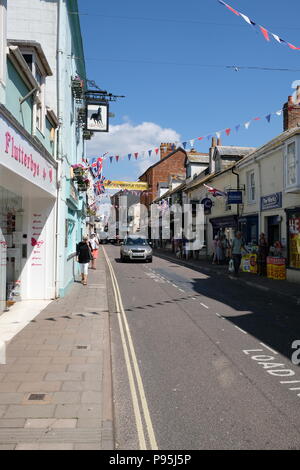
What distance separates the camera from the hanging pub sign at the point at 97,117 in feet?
52.2

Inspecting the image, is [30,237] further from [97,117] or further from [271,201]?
[271,201]

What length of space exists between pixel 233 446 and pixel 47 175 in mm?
8058

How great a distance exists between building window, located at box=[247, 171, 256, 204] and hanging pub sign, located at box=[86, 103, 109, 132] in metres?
8.78

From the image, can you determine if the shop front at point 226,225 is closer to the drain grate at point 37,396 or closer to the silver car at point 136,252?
the silver car at point 136,252

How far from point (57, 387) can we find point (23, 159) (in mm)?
4265

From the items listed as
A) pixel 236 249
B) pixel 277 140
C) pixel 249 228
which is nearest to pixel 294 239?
pixel 236 249

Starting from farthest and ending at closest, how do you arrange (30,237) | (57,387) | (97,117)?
(97,117) → (30,237) → (57,387)

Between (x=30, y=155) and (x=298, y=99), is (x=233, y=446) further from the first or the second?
(x=298, y=99)

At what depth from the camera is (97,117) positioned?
635 inches

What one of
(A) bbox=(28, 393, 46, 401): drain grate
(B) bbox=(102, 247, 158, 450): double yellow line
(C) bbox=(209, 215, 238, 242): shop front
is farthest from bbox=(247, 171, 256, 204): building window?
(A) bbox=(28, 393, 46, 401): drain grate

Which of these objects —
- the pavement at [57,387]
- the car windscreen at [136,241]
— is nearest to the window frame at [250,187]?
the car windscreen at [136,241]

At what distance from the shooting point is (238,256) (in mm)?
17781

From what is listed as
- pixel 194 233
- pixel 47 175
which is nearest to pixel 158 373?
pixel 47 175

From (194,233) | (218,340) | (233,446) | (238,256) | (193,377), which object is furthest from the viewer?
(194,233)
